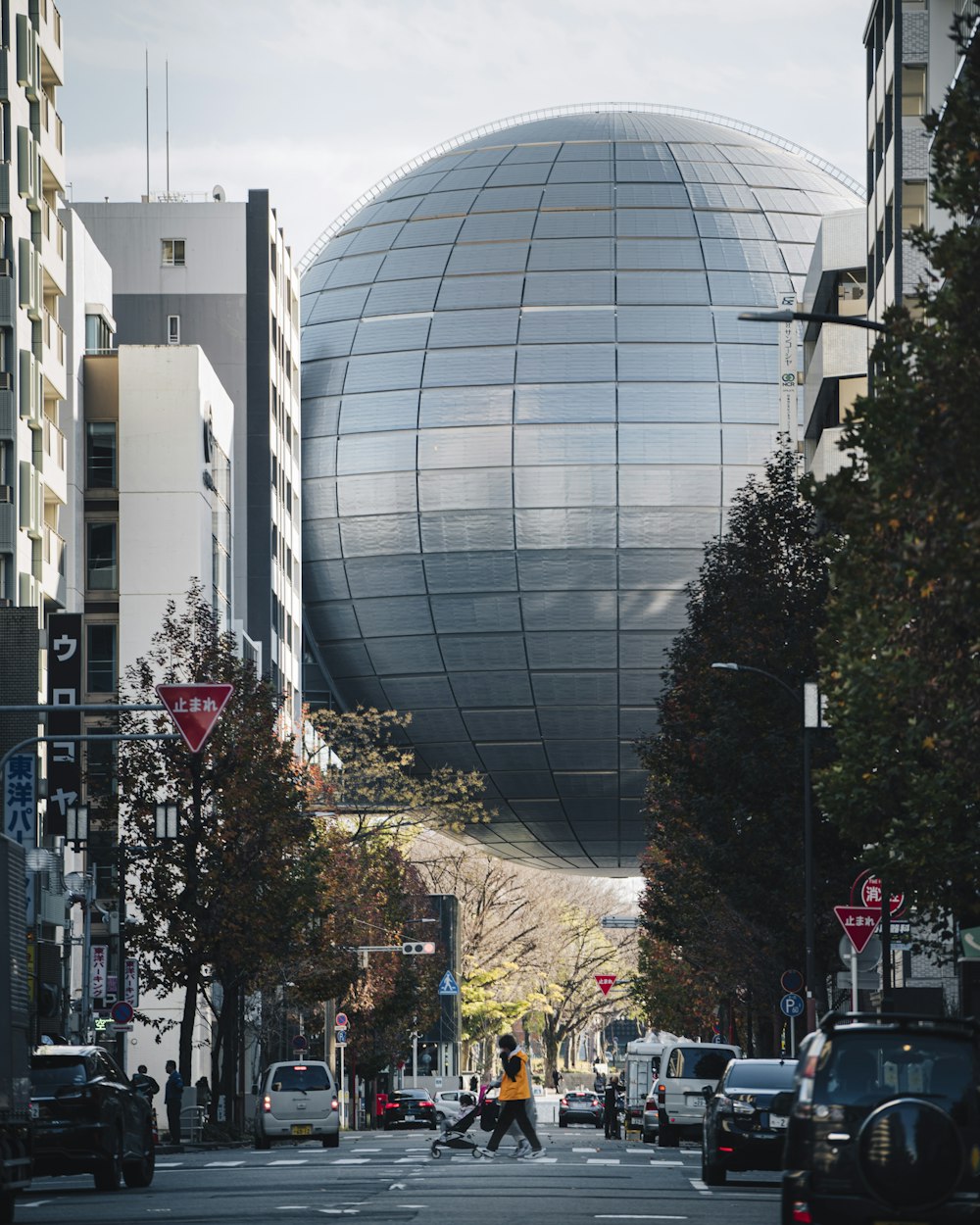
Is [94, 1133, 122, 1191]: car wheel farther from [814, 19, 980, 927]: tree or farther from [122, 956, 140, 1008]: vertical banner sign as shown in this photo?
[122, 956, 140, 1008]: vertical banner sign

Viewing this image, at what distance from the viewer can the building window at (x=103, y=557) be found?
265 ft

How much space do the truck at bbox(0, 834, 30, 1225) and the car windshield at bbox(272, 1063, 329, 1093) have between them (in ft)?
90.3

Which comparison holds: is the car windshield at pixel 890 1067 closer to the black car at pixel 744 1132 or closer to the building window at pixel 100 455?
the black car at pixel 744 1132

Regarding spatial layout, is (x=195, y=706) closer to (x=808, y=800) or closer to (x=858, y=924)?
(x=858, y=924)

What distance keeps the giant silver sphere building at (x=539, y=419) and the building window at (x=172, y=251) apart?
18.0 ft

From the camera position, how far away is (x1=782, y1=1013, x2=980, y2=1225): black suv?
50.5ft

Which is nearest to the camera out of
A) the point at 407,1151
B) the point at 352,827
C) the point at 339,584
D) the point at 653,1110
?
the point at 407,1151

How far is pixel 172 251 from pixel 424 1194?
2865 inches

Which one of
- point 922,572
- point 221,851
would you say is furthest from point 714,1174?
point 221,851

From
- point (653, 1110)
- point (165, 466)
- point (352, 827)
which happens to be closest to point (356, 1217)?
point (653, 1110)

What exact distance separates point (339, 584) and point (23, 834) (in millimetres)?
35375

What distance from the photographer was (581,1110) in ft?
322

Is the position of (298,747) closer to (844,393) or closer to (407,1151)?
(844,393)

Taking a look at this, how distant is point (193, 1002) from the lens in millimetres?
56188
